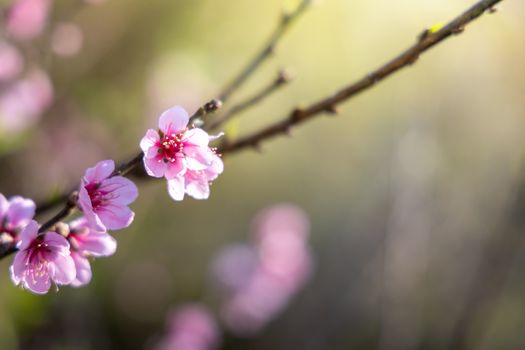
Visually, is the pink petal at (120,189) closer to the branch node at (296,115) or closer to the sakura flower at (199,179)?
the sakura flower at (199,179)

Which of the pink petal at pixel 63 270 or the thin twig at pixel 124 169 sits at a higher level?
the thin twig at pixel 124 169

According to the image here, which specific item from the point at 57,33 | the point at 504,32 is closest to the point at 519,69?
the point at 504,32

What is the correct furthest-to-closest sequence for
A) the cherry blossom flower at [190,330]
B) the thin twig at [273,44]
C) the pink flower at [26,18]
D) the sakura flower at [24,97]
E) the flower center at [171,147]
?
1. the cherry blossom flower at [190,330]
2. the sakura flower at [24,97]
3. the pink flower at [26,18]
4. the thin twig at [273,44]
5. the flower center at [171,147]

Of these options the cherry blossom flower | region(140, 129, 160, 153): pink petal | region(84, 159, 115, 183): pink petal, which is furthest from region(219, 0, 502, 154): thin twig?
the cherry blossom flower

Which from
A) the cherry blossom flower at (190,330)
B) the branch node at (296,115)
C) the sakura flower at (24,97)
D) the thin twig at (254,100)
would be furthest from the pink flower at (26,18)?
the cherry blossom flower at (190,330)

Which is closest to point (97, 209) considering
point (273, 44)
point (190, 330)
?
point (273, 44)

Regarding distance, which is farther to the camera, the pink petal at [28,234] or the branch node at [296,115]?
the branch node at [296,115]

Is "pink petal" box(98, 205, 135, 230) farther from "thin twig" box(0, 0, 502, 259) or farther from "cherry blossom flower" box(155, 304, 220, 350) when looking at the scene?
"cherry blossom flower" box(155, 304, 220, 350)
